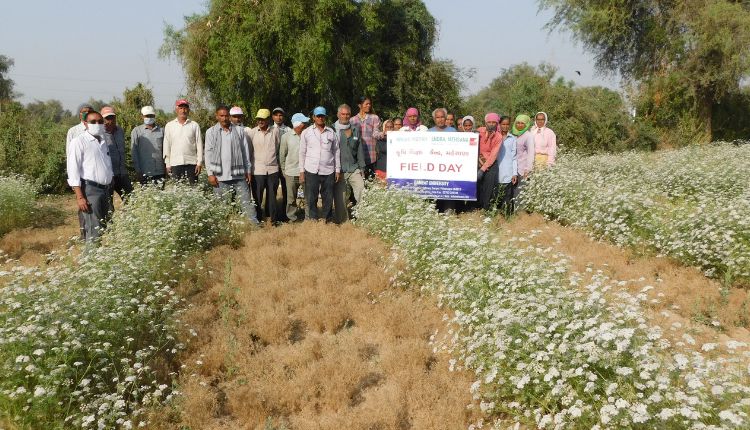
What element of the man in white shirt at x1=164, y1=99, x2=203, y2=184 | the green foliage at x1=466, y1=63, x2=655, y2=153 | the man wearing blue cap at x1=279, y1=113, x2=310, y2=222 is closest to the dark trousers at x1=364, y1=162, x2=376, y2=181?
the man wearing blue cap at x1=279, y1=113, x2=310, y2=222

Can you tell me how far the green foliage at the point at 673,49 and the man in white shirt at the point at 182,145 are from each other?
1894 cm

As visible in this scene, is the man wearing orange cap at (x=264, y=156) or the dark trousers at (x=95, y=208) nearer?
the dark trousers at (x=95, y=208)

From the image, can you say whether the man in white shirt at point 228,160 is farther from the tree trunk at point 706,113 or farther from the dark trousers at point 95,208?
the tree trunk at point 706,113

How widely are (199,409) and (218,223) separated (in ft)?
12.5

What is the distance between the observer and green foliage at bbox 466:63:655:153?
1839 centimetres

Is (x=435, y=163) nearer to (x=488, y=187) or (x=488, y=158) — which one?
(x=488, y=158)

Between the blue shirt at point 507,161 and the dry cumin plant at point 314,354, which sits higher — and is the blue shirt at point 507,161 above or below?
above

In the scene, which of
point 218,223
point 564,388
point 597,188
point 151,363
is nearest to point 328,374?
point 151,363

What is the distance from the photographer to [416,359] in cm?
396

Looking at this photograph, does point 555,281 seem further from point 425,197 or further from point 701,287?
point 425,197

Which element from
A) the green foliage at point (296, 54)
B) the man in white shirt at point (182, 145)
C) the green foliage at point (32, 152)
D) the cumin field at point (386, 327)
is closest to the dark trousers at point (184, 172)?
the man in white shirt at point (182, 145)

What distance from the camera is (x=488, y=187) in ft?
27.5

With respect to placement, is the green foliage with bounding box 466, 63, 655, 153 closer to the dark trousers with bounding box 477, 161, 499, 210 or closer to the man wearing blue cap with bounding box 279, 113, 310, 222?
the dark trousers with bounding box 477, 161, 499, 210

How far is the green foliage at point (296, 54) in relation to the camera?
15.1 m
